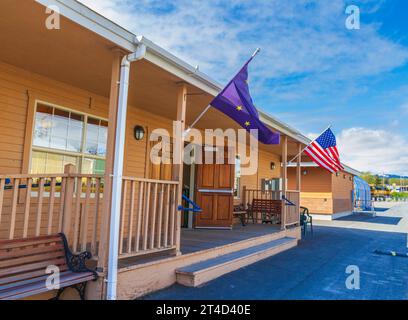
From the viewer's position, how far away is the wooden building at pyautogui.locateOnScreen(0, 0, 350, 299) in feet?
11.0

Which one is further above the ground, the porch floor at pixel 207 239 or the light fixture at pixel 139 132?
the light fixture at pixel 139 132

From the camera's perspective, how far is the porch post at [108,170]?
11.1 ft

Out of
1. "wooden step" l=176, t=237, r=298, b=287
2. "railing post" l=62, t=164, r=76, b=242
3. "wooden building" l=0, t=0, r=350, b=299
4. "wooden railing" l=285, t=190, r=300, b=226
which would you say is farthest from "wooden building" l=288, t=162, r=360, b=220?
"railing post" l=62, t=164, r=76, b=242

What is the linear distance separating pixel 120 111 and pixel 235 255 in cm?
316

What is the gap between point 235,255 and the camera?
5.40m

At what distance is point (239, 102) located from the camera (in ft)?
14.8

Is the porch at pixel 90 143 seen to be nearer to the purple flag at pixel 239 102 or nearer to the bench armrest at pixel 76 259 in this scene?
the bench armrest at pixel 76 259

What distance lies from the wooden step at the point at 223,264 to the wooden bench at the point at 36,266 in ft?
4.38

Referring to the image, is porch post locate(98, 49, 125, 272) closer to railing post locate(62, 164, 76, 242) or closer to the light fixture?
railing post locate(62, 164, 76, 242)

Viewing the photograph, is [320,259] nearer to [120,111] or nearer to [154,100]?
[154,100]

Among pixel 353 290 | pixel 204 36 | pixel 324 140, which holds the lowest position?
pixel 353 290

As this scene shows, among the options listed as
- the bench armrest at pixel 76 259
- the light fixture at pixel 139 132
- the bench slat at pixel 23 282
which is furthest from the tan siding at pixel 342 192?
the bench slat at pixel 23 282

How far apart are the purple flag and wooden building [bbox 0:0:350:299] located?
1.75 feet
